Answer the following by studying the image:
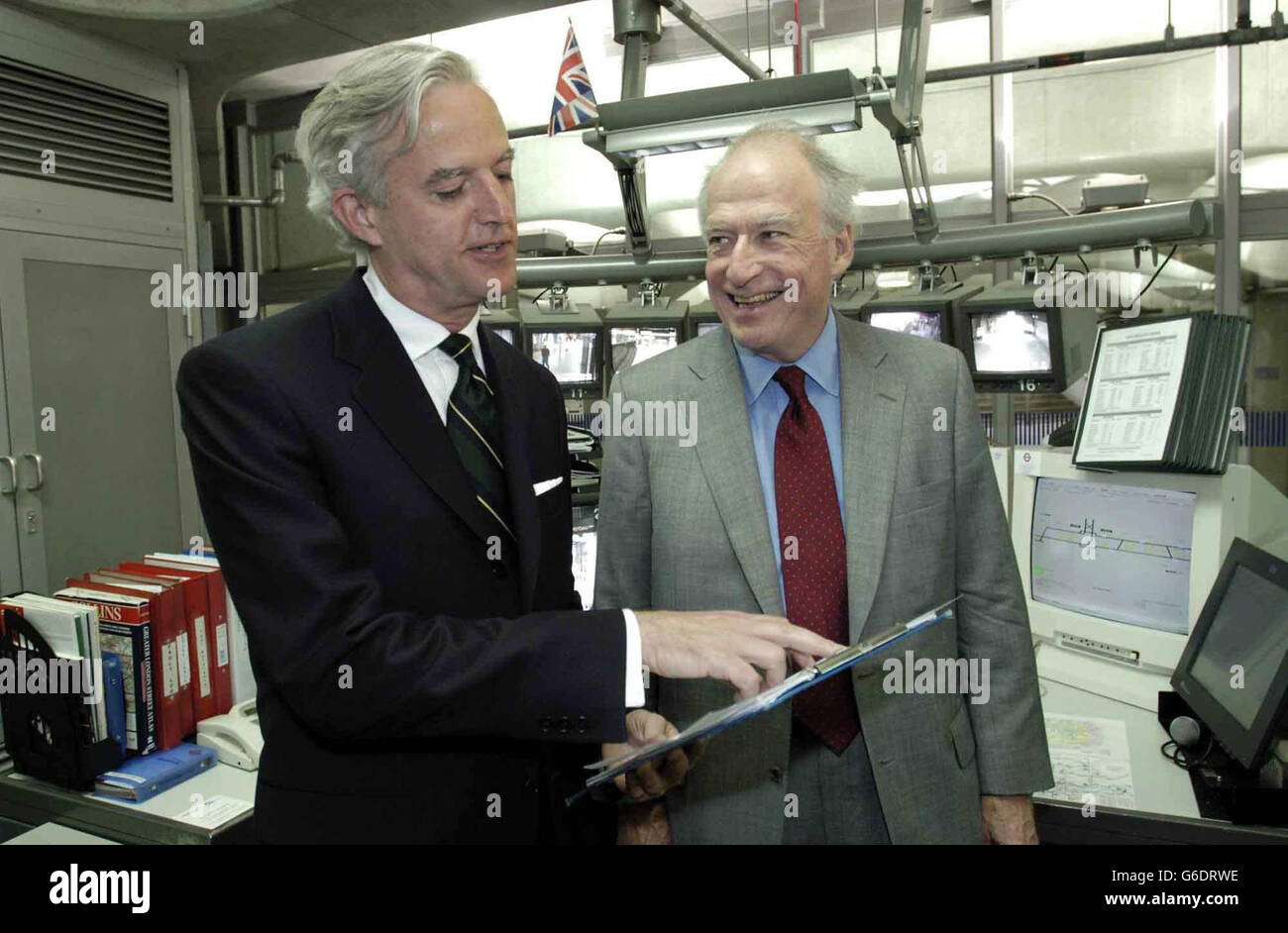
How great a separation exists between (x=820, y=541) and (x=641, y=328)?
75.6 inches

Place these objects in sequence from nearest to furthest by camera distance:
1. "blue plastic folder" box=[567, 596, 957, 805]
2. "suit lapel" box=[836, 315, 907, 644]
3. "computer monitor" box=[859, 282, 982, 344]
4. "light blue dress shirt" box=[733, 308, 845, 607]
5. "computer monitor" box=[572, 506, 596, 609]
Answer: "blue plastic folder" box=[567, 596, 957, 805], "suit lapel" box=[836, 315, 907, 644], "light blue dress shirt" box=[733, 308, 845, 607], "computer monitor" box=[572, 506, 596, 609], "computer monitor" box=[859, 282, 982, 344]

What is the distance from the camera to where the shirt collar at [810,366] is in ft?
4.75

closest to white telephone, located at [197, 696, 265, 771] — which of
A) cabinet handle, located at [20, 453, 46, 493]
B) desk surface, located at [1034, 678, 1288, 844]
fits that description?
desk surface, located at [1034, 678, 1288, 844]

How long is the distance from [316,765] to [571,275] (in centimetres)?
235

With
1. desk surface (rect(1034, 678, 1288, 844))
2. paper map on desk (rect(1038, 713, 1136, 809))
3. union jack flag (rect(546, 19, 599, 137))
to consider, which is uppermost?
union jack flag (rect(546, 19, 599, 137))

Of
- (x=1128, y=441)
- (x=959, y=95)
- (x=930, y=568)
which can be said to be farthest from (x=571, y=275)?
(x=959, y=95)

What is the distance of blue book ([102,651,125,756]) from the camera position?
5.79ft

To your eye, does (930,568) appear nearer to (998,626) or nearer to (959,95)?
(998,626)

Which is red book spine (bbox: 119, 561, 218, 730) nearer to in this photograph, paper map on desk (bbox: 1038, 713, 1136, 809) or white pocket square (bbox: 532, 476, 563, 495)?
white pocket square (bbox: 532, 476, 563, 495)

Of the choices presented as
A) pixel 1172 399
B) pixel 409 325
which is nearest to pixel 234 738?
pixel 409 325

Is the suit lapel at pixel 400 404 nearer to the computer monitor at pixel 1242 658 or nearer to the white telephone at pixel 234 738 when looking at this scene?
the white telephone at pixel 234 738

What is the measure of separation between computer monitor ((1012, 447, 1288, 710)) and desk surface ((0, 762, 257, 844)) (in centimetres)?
178

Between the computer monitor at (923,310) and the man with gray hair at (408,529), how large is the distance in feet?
6.17

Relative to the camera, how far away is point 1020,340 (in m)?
2.62
